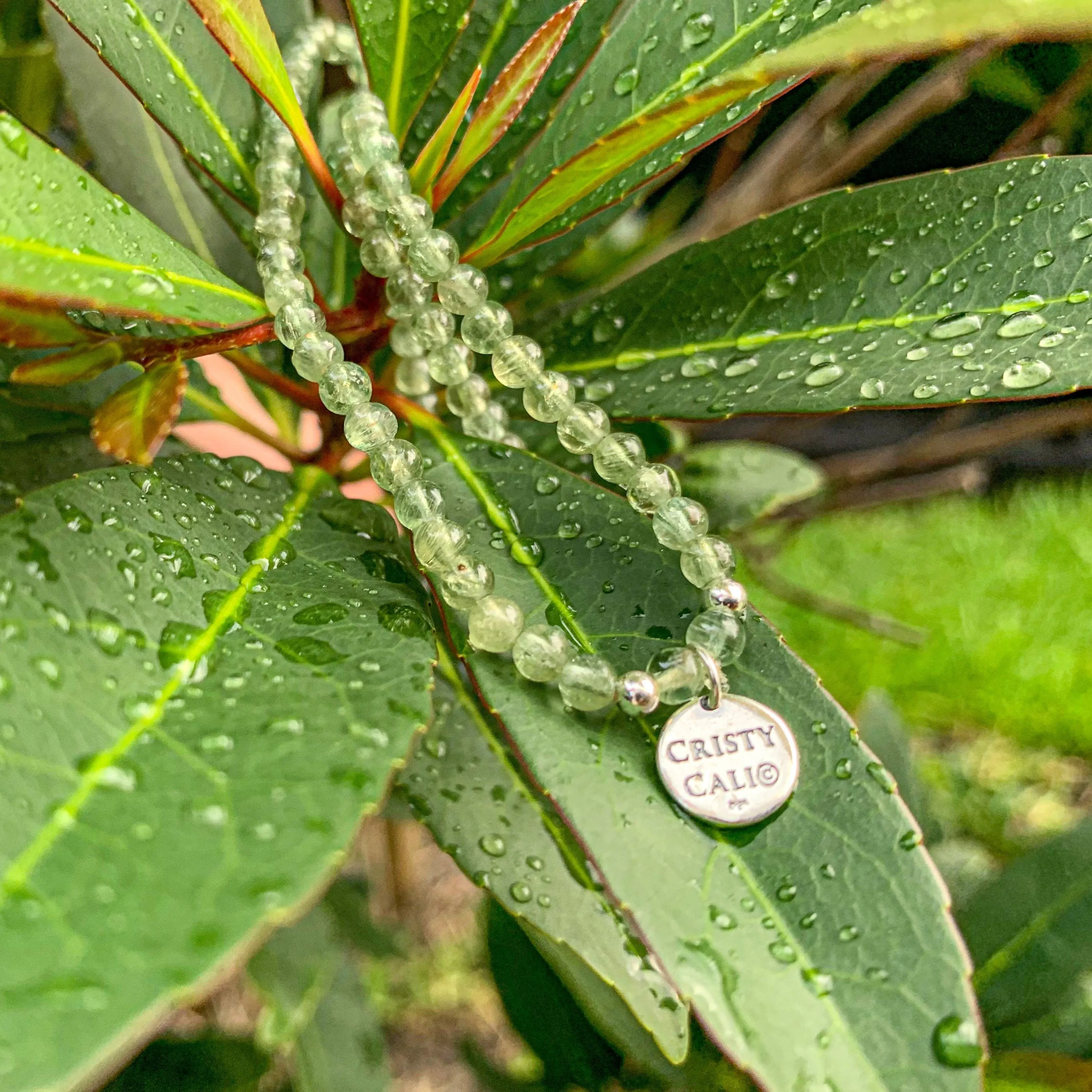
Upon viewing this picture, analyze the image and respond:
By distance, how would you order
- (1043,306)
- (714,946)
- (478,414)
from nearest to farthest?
(714,946) → (1043,306) → (478,414)

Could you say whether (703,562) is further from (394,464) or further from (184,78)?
(184,78)

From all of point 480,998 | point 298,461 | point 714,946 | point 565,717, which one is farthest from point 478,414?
point 480,998

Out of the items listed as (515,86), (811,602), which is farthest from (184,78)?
(811,602)

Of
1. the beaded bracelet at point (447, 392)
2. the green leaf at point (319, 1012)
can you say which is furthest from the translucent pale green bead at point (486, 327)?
the green leaf at point (319, 1012)

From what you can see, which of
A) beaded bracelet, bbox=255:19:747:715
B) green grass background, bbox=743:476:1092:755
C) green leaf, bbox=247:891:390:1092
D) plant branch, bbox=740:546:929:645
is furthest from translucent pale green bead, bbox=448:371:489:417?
green grass background, bbox=743:476:1092:755

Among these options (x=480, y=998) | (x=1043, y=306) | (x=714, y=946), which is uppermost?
(x=1043, y=306)

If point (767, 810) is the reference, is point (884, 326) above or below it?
above

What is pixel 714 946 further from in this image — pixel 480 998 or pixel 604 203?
pixel 480 998
